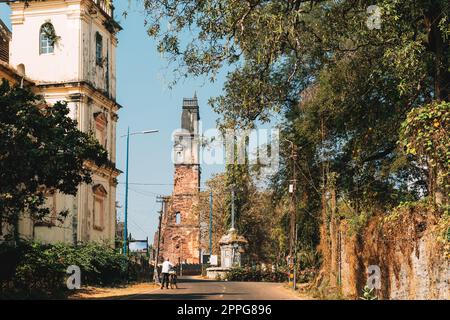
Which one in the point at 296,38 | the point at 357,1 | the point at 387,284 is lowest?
the point at 387,284

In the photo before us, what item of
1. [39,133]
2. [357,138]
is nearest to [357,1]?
[357,138]

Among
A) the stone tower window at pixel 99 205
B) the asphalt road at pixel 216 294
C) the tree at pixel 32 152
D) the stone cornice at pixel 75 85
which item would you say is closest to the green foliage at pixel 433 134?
the asphalt road at pixel 216 294

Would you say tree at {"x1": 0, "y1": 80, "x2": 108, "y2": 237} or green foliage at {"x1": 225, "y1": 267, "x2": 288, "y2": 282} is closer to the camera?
tree at {"x1": 0, "y1": 80, "x2": 108, "y2": 237}

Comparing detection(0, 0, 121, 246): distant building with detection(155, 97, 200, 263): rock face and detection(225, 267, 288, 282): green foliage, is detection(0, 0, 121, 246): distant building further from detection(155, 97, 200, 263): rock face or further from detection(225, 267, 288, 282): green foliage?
detection(155, 97, 200, 263): rock face

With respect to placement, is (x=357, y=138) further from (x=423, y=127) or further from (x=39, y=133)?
(x=39, y=133)

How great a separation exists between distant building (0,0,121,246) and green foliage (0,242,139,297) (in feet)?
17.5

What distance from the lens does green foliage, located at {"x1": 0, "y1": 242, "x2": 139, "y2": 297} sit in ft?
78.0

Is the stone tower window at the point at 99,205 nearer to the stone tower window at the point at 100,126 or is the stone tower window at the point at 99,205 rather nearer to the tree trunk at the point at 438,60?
the stone tower window at the point at 100,126

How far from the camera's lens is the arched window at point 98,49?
4278 centimetres

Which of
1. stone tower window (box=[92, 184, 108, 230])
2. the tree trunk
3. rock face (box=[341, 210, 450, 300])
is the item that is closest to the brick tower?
stone tower window (box=[92, 184, 108, 230])

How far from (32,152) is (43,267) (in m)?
4.95

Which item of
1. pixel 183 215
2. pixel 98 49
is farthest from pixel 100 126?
pixel 183 215
